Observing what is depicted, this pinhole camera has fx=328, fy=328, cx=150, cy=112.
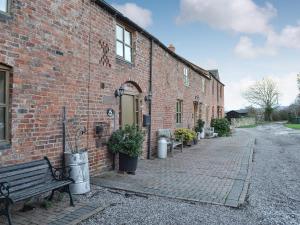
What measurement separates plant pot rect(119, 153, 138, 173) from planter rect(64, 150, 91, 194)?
2.22 metres

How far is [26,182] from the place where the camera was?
559 cm

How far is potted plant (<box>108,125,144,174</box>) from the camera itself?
9.02 m

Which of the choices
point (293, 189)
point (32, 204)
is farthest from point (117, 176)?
point (293, 189)

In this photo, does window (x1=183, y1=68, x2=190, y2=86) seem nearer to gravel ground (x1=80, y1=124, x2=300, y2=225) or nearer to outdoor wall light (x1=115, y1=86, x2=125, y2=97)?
outdoor wall light (x1=115, y1=86, x2=125, y2=97)

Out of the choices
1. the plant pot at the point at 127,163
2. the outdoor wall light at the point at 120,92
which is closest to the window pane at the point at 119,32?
the outdoor wall light at the point at 120,92

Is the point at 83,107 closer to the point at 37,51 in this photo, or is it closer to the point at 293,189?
the point at 37,51

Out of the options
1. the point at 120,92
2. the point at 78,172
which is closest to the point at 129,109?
the point at 120,92

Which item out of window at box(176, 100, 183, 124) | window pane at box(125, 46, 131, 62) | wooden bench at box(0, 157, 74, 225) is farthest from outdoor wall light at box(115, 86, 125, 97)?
window at box(176, 100, 183, 124)

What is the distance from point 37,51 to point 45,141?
184cm

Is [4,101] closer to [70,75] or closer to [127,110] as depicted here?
[70,75]

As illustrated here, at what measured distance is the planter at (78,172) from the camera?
6812mm

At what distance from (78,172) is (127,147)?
244 centimetres

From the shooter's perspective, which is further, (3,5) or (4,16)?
(3,5)

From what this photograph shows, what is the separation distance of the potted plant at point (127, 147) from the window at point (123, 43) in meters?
2.72
